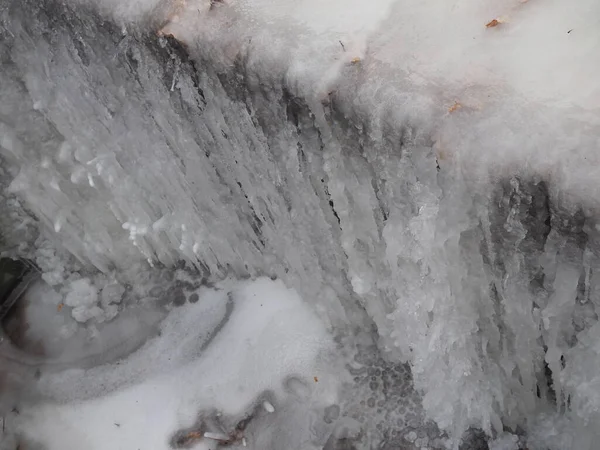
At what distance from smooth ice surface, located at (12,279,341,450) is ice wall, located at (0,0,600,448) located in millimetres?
175

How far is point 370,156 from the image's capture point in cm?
220

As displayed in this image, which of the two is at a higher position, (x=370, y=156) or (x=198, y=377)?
(x=370, y=156)

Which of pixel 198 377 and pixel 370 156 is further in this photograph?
pixel 198 377

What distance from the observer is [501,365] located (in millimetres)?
2357

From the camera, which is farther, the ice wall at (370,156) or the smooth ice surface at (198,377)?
the smooth ice surface at (198,377)

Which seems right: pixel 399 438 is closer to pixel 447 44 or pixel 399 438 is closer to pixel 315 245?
pixel 315 245

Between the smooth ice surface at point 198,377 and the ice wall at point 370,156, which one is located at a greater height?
the ice wall at point 370,156

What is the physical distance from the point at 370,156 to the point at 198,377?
145cm

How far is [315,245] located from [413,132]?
77 centimetres

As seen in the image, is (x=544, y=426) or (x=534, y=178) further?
(x=544, y=426)

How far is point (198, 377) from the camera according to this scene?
3064 mm

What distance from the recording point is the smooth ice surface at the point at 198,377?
294cm

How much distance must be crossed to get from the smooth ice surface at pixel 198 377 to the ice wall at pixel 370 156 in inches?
6.9

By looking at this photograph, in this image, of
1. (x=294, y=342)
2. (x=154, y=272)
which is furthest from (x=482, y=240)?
(x=154, y=272)
